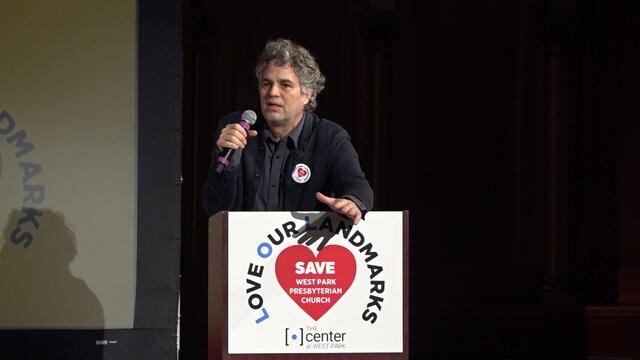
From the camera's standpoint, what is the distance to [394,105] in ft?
Result: 30.8

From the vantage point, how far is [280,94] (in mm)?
3783

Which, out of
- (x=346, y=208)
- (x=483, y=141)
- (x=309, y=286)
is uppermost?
(x=483, y=141)

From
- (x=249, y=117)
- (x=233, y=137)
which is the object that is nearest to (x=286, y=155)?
(x=249, y=117)

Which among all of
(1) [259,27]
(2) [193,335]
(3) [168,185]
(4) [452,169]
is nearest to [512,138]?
(4) [452,169]

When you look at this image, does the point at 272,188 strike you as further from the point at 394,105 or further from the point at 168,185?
the point at 394,105

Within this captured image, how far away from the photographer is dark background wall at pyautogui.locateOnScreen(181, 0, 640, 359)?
9188mm

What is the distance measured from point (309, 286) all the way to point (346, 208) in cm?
26

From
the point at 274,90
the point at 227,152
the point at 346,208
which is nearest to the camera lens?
the point at 346,208

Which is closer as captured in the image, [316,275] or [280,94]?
[316,275]

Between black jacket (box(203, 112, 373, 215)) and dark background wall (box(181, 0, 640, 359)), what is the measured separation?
525 centimetres

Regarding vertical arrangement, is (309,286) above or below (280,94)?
below

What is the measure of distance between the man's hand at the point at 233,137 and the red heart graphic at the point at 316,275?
13.8 inches

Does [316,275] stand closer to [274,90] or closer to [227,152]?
[227,152]

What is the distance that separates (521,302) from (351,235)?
602 cm
